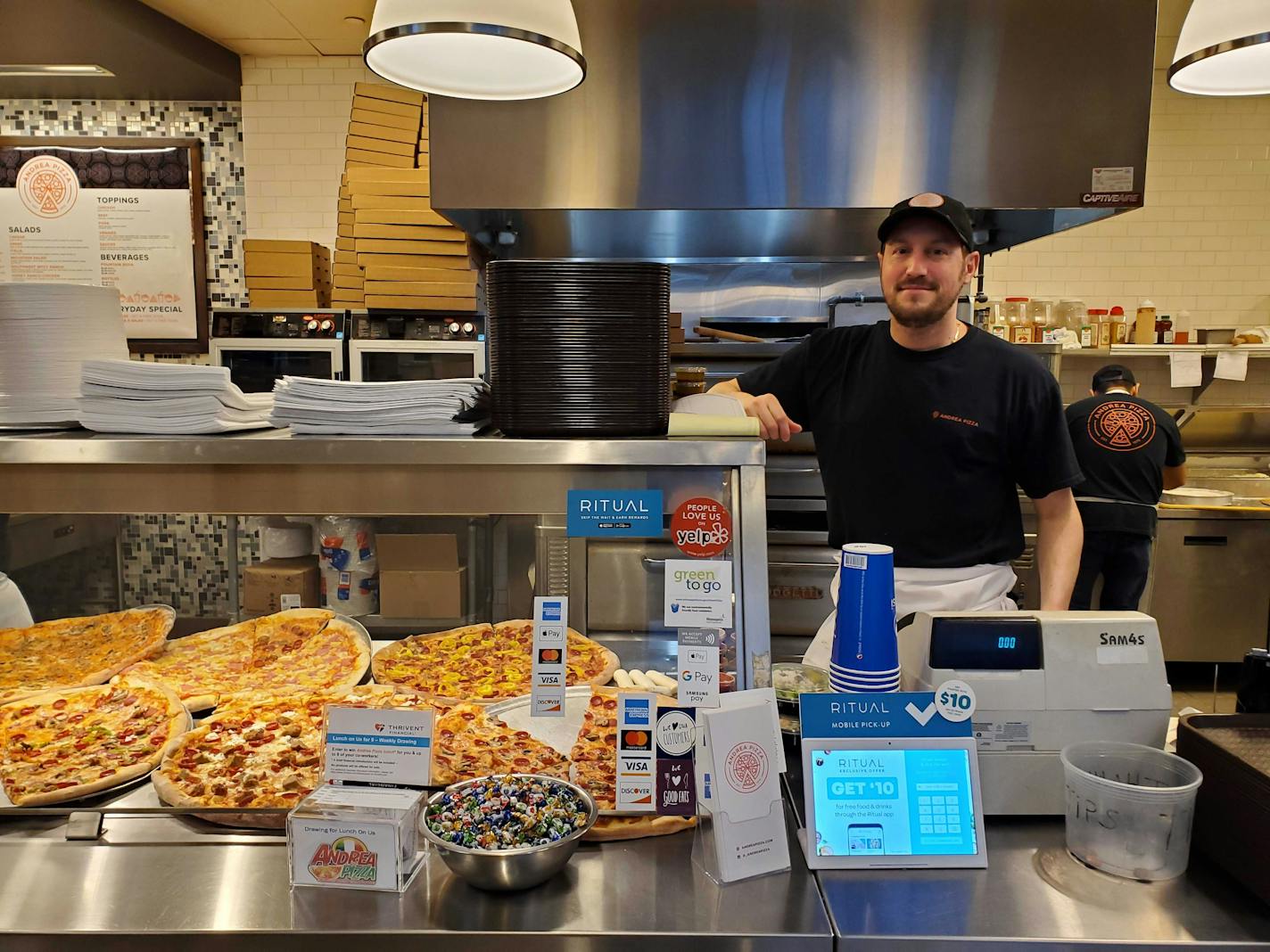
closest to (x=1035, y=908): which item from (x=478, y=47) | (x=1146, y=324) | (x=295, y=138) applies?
(x=478, y=47)

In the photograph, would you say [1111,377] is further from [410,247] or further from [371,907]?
[371,907]

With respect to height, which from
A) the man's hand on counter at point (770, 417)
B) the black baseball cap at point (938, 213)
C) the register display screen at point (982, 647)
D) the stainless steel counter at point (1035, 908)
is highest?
the black baseball cap at point (938, 213)

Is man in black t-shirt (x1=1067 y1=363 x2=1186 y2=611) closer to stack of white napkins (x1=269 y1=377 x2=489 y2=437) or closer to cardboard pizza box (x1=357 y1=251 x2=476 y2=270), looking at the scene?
cardboard pizza box (x1=357 y1=251 x2=476 y2=270)

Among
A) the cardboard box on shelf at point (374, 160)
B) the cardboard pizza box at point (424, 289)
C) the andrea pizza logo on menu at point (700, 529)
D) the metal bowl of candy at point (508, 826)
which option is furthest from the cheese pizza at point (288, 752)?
the cardboard box on shelf at point (374, 160)

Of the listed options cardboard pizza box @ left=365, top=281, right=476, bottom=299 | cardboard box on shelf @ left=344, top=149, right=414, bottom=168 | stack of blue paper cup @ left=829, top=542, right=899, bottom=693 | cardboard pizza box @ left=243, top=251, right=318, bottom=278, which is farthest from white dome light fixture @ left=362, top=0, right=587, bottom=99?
cardboard pizza box @ left=243, top=251, right=318, bottom=278

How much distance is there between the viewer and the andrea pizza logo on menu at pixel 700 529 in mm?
1370

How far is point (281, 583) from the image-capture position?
5.31 ft

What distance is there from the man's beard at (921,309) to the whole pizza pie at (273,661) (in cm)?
155

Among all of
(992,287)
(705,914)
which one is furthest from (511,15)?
(992,287)

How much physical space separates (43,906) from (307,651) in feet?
Answer: 2.02

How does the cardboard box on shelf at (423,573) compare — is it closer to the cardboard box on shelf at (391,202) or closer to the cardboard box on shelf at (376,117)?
the cardboard box on shelf at (391,202)

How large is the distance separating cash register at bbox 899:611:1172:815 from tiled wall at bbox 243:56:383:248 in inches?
199

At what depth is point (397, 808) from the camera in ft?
3.81

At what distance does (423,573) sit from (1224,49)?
1.89m
